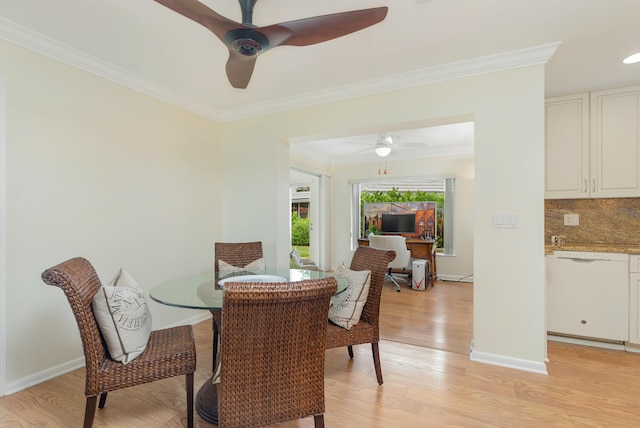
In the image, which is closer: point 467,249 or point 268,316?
point 268,316

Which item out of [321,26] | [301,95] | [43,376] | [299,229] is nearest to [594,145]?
[301,95]

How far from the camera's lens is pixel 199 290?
6.42 feet

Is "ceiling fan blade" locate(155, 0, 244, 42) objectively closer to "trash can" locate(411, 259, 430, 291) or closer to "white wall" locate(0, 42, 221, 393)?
"white wall" locate(0, 42, 221, 393)

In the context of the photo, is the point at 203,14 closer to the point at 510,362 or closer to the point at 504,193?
the point at 504,193

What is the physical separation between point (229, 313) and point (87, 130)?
2244 millimetres

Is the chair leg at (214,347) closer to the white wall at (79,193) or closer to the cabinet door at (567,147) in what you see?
the white wall at (79,193)

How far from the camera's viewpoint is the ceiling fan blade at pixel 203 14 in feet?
4.43

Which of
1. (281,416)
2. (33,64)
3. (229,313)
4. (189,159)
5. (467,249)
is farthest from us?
(467,249)

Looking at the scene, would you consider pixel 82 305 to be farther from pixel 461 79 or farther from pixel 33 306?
pixel 461 79

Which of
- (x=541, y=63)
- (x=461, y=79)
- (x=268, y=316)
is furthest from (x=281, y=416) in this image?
(x=541, y=63)

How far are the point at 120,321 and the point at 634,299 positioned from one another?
3.77 meters

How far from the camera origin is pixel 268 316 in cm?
121

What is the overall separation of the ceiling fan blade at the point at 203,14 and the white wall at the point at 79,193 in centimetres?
157

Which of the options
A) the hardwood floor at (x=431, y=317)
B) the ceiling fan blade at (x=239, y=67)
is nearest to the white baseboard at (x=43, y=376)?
the ceiling fan blade at (x=239, y=67)
